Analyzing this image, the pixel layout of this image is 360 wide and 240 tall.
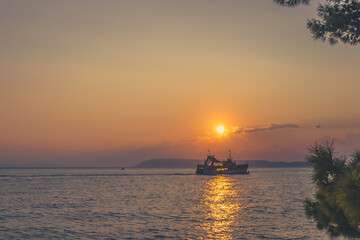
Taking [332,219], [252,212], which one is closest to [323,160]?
[332,219]

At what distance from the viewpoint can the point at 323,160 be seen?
29.5 ft

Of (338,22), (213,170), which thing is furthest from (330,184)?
(213,170)

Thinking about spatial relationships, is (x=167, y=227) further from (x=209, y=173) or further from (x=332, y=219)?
(x=209, y=173)

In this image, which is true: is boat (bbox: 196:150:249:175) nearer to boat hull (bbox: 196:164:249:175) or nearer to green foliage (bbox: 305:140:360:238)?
boat hull (bbox: 196:164:249:175)

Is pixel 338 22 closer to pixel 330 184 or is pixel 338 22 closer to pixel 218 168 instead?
pixel 330 184

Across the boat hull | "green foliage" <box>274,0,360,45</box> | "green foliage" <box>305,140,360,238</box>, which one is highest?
"green foliage" <box>274,0,360,45</box>

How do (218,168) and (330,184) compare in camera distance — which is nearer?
(330,184)

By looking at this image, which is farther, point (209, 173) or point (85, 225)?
point (209, 173)

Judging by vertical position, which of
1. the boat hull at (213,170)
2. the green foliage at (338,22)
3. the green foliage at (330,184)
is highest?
the green foliage at (338,22)

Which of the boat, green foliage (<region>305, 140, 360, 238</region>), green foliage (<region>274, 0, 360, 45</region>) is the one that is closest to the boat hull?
the boat

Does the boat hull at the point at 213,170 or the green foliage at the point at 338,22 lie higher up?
the green foliage at the point at 338,22

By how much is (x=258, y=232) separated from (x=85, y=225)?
1501 centimetres

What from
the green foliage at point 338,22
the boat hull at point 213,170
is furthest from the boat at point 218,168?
the green foliage at point 338,22

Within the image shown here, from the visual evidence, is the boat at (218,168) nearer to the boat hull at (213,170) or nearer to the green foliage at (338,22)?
the boat hull at (213,170)
